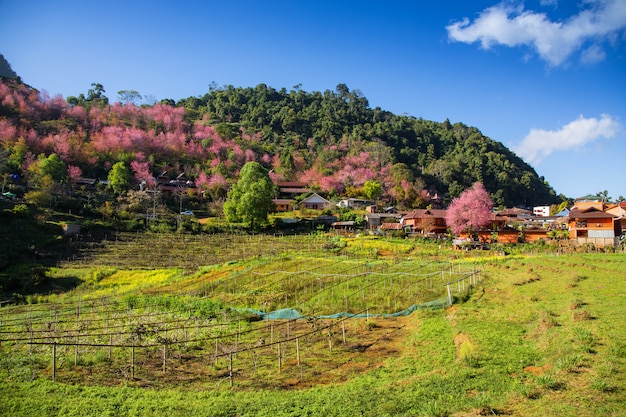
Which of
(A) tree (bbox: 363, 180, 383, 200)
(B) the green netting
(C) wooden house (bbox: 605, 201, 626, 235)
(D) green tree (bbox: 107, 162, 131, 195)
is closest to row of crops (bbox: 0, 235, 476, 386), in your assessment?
(B) the green netting

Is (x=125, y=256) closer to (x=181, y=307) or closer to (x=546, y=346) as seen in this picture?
(x=181, y=307)

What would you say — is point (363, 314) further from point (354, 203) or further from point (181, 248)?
point (354, 203)

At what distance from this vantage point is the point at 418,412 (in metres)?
7.17

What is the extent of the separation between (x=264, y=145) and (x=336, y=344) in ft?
231

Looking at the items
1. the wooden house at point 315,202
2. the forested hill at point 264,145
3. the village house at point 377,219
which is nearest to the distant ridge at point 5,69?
the forested hill at point 264,145

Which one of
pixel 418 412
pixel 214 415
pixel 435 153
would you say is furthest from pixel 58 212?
pixel 435 153

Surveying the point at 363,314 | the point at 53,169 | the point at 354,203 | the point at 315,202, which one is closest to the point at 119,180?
the point at 53,169

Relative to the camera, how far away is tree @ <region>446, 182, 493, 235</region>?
38812 mm

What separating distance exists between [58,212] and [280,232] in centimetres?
2232

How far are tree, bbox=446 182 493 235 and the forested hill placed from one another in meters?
20.8

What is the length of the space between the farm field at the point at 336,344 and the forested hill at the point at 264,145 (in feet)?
116

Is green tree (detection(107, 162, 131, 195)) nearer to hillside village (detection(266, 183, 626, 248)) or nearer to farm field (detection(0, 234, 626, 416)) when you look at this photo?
hillside village (detection(266, 183, 626, 248))

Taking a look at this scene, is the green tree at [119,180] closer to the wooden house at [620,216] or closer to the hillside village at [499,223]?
the hillside village at [499,223]

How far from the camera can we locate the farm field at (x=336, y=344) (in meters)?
7.89
